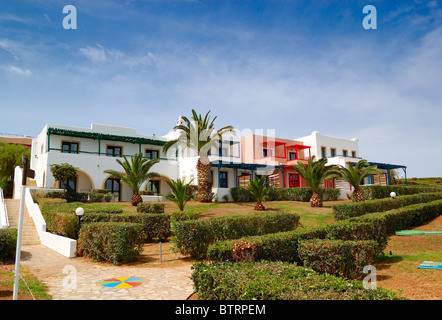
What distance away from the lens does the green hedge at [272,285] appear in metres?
3.52

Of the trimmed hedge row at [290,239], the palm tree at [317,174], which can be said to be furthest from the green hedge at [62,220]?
the palm tree at [317,174]

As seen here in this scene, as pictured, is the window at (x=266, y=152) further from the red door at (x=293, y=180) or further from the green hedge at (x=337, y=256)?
the green hedge at (x=337, y=256)

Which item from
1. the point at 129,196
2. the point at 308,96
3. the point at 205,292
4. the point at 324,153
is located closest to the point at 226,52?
the point at 308,96

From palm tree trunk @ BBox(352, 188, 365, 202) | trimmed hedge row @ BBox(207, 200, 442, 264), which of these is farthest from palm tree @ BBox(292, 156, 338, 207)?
trimmed hedge row @ BBox(207, 200, 442, 264)

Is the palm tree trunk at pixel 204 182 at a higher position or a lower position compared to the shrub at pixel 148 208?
higher

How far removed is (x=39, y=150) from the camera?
91.5ft

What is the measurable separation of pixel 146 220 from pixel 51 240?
379cm

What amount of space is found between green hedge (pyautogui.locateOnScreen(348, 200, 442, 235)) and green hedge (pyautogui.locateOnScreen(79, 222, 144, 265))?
7.58 meters

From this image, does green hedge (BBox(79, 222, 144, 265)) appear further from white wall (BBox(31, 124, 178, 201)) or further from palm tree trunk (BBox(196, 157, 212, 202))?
white wall (BBox(31, 124, 178, 201))

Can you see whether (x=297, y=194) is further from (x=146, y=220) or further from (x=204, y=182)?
(x=146, y=220)

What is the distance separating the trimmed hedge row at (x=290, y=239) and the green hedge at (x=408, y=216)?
3.02 ft

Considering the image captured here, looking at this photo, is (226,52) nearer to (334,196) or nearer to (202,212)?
(202,212)

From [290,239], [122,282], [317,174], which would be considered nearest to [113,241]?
[122,282]
